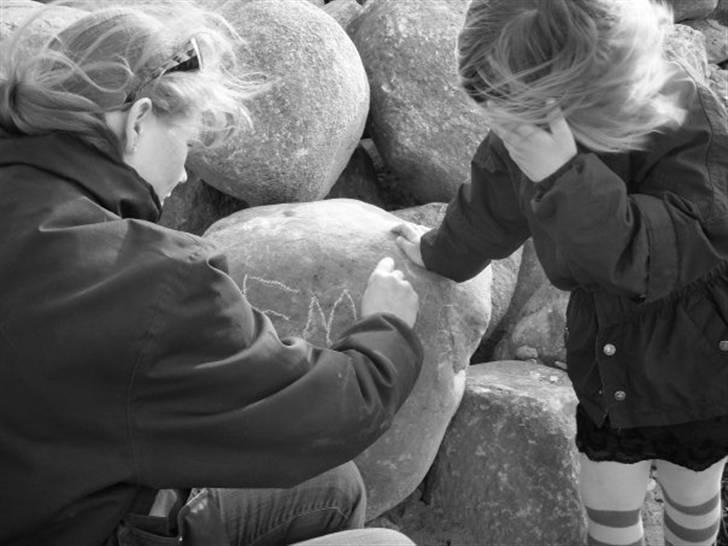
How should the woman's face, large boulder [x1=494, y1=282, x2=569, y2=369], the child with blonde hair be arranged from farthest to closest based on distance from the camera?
A: large boulder [x1=494, y1=282, x2=569, y2=369]
the child with blonde hair
the woman's face

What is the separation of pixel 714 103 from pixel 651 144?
18cm

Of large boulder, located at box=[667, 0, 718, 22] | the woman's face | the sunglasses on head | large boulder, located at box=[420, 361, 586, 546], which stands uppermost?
the sunglasses on head

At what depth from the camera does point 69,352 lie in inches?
60.5

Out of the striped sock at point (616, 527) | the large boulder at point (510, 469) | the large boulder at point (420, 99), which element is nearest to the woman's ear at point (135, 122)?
the striped sock at point (616, 527)

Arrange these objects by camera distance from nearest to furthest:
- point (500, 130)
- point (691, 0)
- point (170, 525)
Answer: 1. point (170, 525)
2. point (500, 130)
3. point (691, 0)

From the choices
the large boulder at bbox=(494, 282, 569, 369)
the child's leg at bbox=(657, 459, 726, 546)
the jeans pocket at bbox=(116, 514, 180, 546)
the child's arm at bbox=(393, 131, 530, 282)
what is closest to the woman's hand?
the child's arm at bbox=(393, 131, 530, 282)

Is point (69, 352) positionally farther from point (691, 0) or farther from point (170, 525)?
point (691, 0)

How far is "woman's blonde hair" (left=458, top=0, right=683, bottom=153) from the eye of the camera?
6.07 feet

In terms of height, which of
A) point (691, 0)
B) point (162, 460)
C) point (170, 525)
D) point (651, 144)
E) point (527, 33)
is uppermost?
point (527, 33)

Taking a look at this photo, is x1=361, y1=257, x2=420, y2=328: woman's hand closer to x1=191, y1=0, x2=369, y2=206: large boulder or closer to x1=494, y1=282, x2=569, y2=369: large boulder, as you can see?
x1=191, y1=0, x2=369, y2=206: large boulder

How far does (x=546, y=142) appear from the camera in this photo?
1926 mm

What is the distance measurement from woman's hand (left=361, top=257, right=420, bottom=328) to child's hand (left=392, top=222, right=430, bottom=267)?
15.4 inches

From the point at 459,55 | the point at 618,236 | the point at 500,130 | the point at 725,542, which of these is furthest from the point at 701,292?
the point at 725,542

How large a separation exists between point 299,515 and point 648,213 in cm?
98
